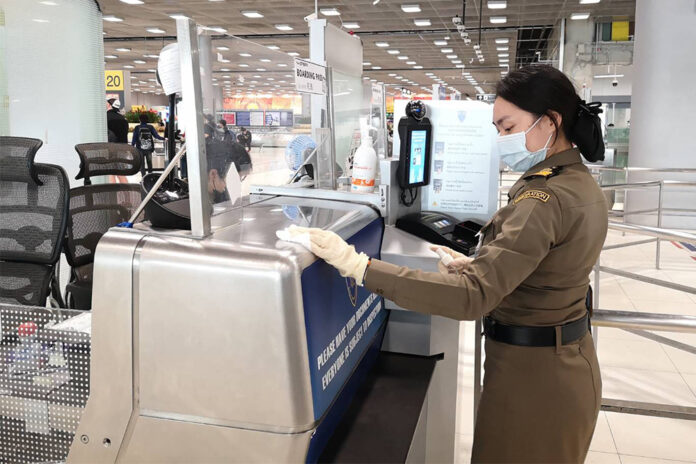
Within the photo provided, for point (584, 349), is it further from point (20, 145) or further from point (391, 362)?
point (20, 145)

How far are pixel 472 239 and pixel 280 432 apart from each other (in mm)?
1284

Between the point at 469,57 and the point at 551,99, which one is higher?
the point at 469,57

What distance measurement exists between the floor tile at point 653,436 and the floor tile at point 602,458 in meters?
0.06

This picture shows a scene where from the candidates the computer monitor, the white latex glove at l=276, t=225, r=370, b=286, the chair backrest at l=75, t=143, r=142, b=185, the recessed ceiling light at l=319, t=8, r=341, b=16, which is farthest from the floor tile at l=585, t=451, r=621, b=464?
the recessed ceiling light at l=319, t=8, r=341, b=16

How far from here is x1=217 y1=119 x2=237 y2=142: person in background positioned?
1.41 meters

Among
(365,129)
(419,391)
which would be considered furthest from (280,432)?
(365,129)

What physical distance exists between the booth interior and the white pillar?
7.51m

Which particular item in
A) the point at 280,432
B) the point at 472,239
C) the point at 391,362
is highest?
the point at 472,239

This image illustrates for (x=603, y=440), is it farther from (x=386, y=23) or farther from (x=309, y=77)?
(x=386, y=23)

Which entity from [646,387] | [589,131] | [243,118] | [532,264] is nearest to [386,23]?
[646,387]

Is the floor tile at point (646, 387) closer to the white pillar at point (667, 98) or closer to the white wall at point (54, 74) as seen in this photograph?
the white wall at point (54, 74)

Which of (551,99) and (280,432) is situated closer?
(280,432)

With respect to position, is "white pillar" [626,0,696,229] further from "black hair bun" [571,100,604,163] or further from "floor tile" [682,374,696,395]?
"black hair bun" [571,100,604,163]

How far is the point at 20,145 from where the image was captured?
297 centimetres
